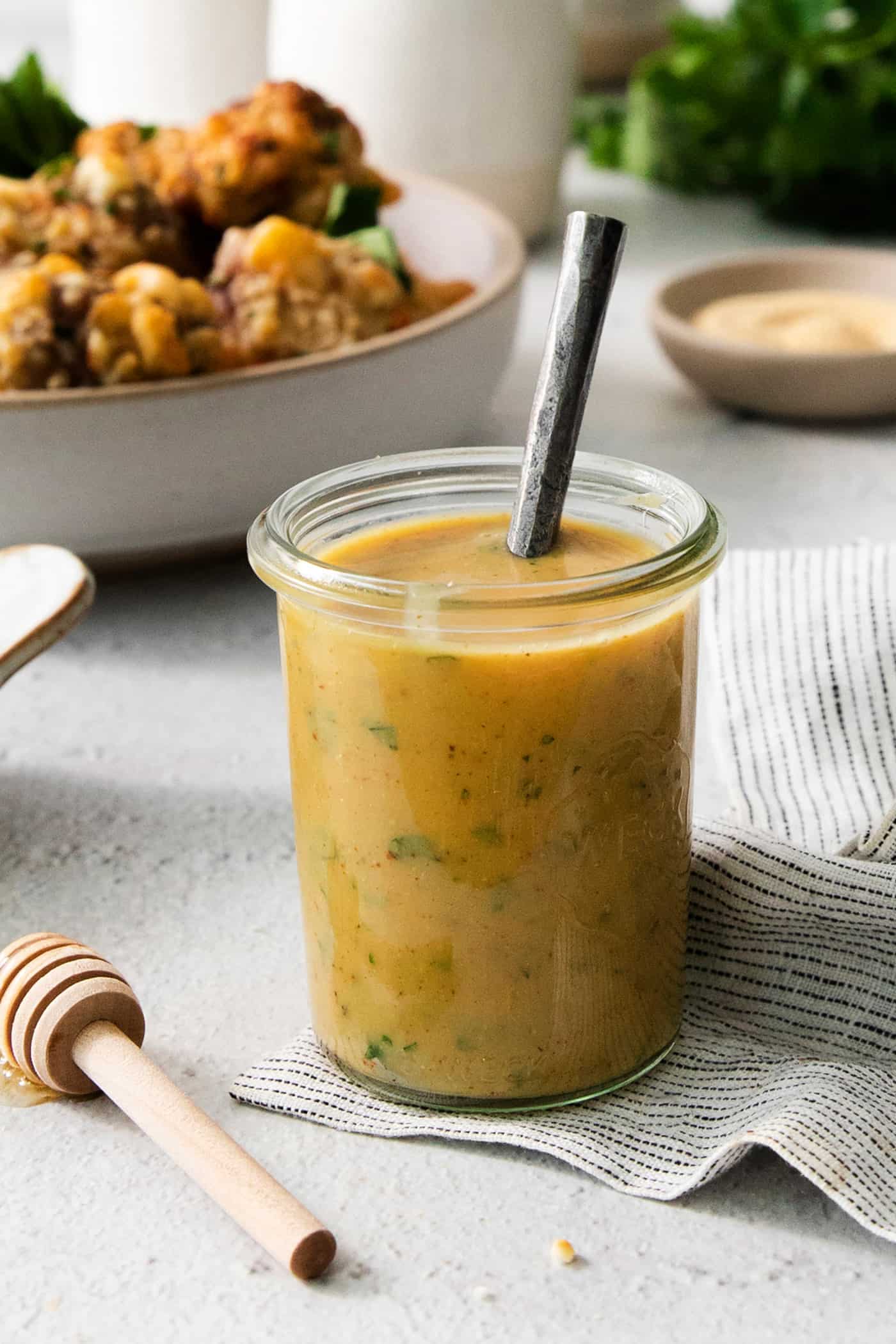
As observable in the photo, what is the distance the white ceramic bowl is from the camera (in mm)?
1017

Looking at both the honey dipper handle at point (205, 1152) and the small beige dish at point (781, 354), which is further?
the small beige dish at point (781, 354)

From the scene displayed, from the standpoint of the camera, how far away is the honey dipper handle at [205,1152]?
561mm

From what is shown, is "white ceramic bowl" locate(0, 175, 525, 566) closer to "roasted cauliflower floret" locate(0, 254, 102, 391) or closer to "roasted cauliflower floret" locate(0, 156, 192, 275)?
"roasted cauliflower floret" locate(0, 254, 102, 391)

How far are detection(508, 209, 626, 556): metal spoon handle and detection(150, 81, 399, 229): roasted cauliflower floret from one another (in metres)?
0.65

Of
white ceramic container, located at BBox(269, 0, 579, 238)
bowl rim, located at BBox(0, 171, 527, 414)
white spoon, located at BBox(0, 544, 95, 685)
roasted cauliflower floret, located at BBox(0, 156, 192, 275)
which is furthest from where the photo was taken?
white ceramic container, located at BBox(269, 0, 579, 238)

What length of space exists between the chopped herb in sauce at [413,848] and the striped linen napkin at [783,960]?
11 cm

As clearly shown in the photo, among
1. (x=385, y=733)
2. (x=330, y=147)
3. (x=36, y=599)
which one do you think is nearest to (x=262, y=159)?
(x=330, y=147)

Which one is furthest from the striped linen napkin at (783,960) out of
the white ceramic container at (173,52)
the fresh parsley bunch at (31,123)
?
the white ceramic container at (173,52)

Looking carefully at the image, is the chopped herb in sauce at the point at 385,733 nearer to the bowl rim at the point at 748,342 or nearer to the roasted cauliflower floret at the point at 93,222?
the roasted cauliflower floret at the point at 93,222

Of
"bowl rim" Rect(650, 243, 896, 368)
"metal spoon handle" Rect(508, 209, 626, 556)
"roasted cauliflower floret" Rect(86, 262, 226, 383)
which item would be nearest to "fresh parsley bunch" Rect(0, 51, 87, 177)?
"roasted cauliflower floret" Rect(86, 262, 226, 383)

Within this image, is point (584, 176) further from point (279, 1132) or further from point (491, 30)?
point (279, 1132)

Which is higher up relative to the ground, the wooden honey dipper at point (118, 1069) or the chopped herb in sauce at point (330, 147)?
the chopped herb in sauce at point (330, 147)

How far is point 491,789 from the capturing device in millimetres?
603

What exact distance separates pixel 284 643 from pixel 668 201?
178cm
